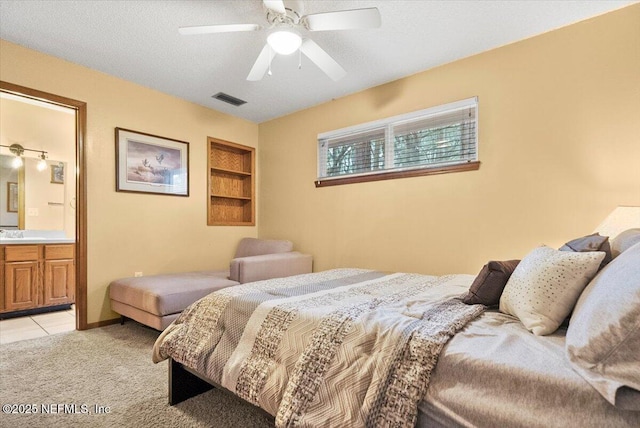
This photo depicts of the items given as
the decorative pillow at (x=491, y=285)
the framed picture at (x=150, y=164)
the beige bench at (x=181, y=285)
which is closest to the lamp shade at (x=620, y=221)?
the decorative pillow at (x=491, y=285)

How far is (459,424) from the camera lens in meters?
0.93

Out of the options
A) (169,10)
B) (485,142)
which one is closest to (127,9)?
(169,10)

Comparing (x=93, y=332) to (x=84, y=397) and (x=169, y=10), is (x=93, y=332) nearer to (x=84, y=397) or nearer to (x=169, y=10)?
(x=84, y=397)

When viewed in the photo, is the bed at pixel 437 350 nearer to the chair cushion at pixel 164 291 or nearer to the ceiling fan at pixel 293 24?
the chair cushion at pixel 164 291

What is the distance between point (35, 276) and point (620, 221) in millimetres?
5375

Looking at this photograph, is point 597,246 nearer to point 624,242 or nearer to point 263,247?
point 624,242

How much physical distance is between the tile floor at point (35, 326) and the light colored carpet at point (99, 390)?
0.29 m

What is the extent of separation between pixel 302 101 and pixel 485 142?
6.93 feet

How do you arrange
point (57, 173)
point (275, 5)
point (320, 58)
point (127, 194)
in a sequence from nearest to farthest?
point (275, 5)
point (320, 58)
point (127, 194)
point (57, 173)

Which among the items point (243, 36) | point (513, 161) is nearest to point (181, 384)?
point (243, 36)

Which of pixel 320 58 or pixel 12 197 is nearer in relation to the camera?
pixel 320 58

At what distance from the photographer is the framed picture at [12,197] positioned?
4.14 metres

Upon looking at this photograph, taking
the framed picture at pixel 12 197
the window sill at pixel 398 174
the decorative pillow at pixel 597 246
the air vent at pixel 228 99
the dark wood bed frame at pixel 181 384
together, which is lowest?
the dark wood bed frame at pixel 181 384

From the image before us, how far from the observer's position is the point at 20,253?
3510 mm
